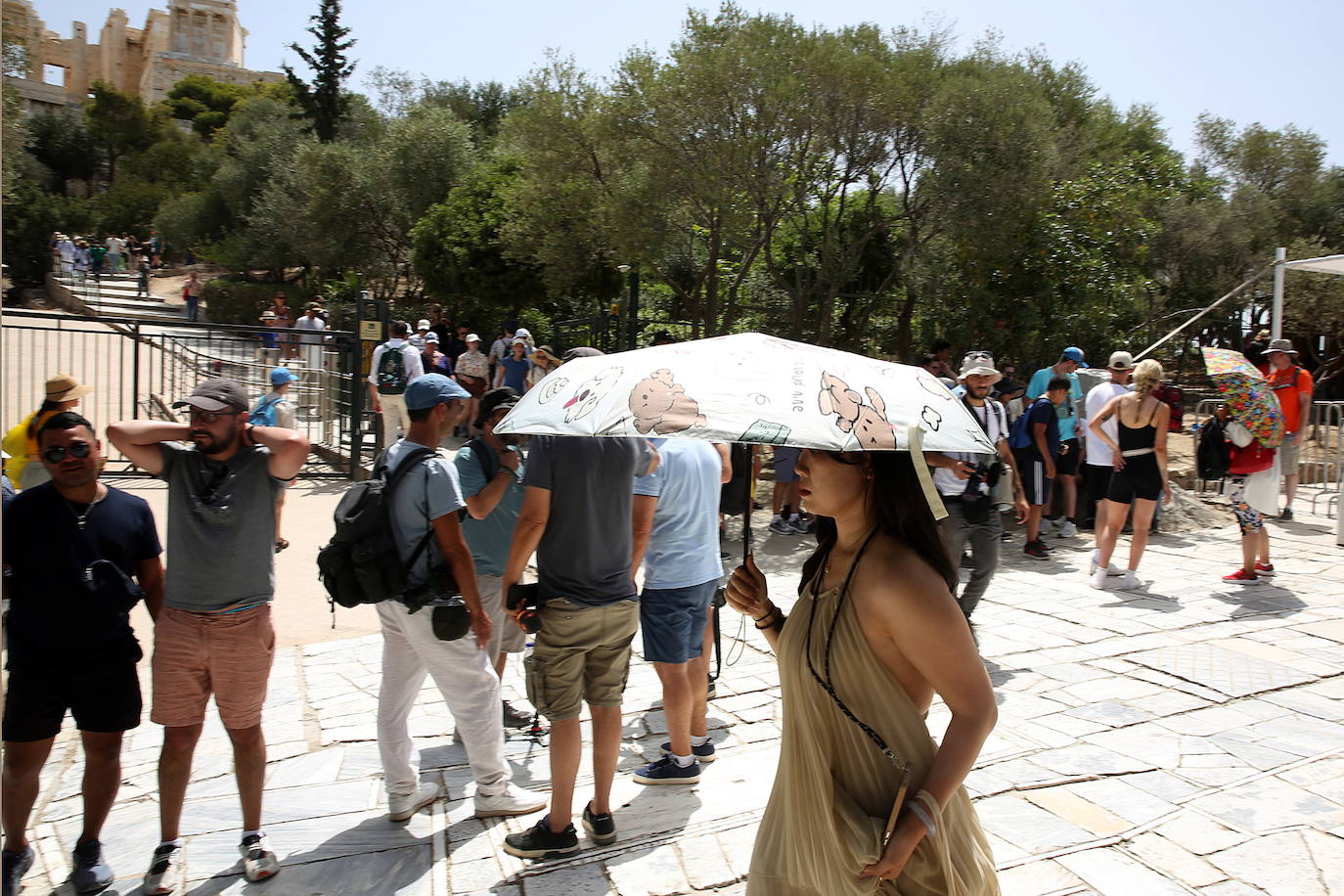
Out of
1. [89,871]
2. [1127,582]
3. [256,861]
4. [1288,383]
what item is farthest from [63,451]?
[1288,383]

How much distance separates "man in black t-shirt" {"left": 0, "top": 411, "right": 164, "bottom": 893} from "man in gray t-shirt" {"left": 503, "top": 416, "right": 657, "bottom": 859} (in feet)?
4.75

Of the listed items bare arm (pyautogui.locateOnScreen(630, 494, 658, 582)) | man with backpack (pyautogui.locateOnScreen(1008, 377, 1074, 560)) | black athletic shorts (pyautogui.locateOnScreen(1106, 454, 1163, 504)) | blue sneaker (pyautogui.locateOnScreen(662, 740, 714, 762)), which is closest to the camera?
bare arm (pyautogui.locateOnScreen(630, 494, 658, 582))

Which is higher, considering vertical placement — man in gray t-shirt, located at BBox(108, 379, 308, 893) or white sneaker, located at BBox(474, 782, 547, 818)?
man in gray t-shirt, located at BBox(108, 379, 308, 893)

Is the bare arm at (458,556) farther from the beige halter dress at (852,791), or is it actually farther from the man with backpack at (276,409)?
the man with backpack at (276,409)

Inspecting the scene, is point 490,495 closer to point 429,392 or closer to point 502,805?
point 429,392

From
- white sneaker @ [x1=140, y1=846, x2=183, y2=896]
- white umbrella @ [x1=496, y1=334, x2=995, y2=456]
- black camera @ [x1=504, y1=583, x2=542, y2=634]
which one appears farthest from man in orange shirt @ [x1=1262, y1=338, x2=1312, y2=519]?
white sneaker @ [x1=140, y1=846, x2=183, y2=896]

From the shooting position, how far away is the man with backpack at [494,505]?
4.35 metres

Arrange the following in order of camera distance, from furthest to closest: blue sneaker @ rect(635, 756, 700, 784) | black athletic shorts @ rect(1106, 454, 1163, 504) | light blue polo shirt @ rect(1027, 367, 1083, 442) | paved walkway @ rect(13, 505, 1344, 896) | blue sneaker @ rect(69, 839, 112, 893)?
light blue polo shirt @ rect(1027, 367, 1083, 442)
black athletic shorts @ rect(1106, 454, 1163, 504)
blue sneaker @ rect(635, 756, 700, 784)
paved walkway @ rect(13, 505, 1344, 896)
blue sneaker @ rect(69, 839, 112, 893)

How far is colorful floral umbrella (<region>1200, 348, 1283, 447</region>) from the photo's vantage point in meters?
7.68

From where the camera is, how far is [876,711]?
217 centimetres

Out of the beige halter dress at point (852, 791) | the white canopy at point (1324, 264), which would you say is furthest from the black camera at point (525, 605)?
the white canopy at point (1324, 264)

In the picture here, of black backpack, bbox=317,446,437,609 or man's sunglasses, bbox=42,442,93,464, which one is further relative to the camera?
black backpack, bbox=317,446,437,609

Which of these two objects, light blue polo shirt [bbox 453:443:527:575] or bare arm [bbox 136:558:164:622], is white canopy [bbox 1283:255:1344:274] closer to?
light blue polo shirt [bbox 453:443:527:575]

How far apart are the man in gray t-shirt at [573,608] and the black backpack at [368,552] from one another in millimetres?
431
